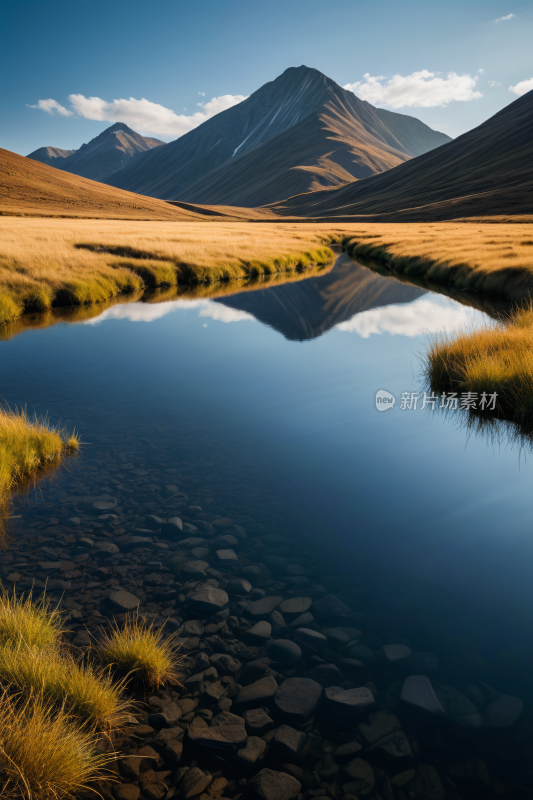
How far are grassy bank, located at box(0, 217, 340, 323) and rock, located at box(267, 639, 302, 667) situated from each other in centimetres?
1729

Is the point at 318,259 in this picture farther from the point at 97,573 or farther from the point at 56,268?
the point at 97,573

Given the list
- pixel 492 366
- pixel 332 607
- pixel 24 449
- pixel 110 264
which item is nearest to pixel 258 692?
pixel 332 607

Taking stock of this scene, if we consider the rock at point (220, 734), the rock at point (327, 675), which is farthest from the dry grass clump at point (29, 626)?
the rock at point (327, 675)

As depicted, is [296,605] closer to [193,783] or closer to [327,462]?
[193,783]

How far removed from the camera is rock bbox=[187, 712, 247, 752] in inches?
133

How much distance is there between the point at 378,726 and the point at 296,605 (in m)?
1.33

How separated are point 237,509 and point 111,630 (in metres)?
2.38

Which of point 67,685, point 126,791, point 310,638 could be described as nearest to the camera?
point 126,791

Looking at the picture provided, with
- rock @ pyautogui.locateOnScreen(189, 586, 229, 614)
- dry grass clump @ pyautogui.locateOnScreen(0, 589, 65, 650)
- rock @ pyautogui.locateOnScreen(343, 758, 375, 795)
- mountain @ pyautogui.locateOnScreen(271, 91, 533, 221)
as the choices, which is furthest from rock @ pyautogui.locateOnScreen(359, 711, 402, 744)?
mountain @ pyautogui.locateOnScreen(271, 91, 533, 221)

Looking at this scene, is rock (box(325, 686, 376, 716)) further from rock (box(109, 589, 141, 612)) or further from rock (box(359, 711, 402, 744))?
rock (box(109, 589, 141, 612))

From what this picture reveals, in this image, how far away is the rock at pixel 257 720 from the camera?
11.6 ft

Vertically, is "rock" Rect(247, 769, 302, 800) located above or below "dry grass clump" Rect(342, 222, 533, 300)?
below

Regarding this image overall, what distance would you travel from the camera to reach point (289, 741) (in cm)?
343

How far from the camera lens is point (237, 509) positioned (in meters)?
6.42
